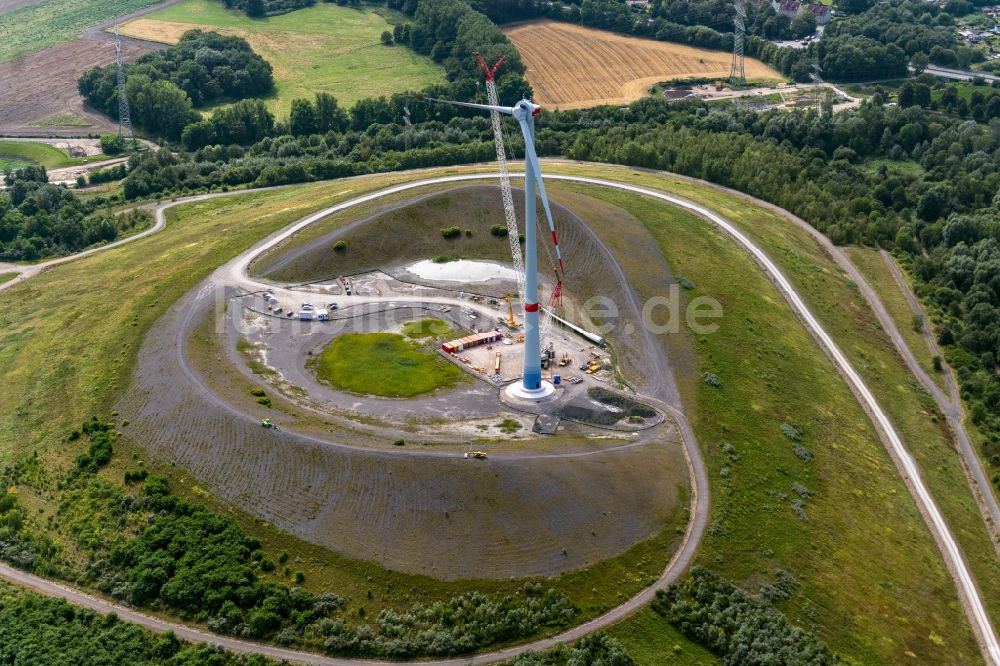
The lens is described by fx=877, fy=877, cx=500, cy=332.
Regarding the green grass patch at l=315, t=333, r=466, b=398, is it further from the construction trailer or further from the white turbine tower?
the white turbine tower

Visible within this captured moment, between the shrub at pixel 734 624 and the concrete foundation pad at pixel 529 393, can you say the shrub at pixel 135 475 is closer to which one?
the concrete foundation pad at pixel 529 393

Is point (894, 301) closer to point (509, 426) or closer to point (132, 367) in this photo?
point (509, 426)

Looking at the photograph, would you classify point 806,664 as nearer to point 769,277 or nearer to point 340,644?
point 340,644

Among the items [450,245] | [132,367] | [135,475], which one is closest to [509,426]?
[135,475]

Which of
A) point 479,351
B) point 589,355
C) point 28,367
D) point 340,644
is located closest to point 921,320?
point 589,355

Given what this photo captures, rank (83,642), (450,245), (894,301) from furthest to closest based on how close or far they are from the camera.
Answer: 1. (894,301)
2. (450,245)
3. (83,642)

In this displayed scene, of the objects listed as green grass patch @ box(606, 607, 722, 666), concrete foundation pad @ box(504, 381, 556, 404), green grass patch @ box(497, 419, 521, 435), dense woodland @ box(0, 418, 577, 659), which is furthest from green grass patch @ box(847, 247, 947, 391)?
dense woodland @ box(0, 418, 577, 659)
